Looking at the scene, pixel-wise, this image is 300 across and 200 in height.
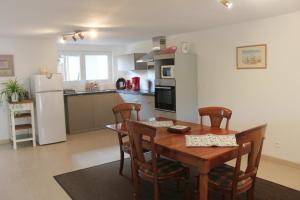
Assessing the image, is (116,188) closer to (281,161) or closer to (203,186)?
(203,186)

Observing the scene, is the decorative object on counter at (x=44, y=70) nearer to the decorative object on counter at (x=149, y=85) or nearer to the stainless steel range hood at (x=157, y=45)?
the stainless steel range hood at (x=157, y=45)

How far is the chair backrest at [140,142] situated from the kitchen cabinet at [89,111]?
368 cm

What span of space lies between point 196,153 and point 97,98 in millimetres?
4582

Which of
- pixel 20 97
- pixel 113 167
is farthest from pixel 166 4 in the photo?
pixel 20 97

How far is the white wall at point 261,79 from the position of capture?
141 inches

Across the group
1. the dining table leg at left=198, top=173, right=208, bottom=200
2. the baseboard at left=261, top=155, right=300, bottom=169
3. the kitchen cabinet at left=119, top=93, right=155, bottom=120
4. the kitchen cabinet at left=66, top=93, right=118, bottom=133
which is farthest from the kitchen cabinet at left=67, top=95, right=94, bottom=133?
the dining table leg at left=198, top=173, right=208, bottom=200

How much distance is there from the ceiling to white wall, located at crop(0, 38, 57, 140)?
0.95 metres

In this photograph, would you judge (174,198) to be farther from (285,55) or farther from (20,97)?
(20,97)

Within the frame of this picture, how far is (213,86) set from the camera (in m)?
4.70

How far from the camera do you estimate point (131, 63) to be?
627 cm

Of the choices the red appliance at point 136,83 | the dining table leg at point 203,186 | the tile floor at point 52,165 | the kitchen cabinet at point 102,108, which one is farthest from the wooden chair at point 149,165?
the red appliance at point 136,83

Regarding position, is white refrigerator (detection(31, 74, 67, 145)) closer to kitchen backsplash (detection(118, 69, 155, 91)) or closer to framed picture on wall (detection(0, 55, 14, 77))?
framed picture on wall (detection(0, 55, 14, 77))

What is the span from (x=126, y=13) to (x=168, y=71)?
1.87m

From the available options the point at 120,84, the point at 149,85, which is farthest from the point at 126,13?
the point at 120,84
